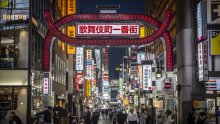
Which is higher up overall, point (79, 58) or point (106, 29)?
point (106, 29)

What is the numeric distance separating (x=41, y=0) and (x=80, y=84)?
29525 mm

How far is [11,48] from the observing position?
35469 millimetres

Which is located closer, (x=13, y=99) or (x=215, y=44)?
(x=215, y=44)

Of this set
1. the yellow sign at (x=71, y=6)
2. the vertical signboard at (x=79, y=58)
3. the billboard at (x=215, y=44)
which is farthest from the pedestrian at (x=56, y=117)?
the vertical signboard at (x=79, y=58)

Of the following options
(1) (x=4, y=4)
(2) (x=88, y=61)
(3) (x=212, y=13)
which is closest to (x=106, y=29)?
(3) (x=212, y=13)

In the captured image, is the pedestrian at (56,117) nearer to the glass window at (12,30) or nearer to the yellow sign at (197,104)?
the glass window at (12,30)

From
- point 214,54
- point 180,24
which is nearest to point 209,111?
point 214,54

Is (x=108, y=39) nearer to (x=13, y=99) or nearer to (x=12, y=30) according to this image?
(x=12, y=30)

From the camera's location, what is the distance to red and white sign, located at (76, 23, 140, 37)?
31.5 meters

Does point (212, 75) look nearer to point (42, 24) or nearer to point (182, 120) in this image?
point (182, 120)

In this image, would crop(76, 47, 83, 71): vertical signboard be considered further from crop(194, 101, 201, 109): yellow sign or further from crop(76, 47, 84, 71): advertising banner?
crop(194, 101, 201, 109): yellow sign

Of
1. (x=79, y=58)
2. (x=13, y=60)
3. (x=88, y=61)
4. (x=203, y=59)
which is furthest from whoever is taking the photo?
(x=88, y=61)

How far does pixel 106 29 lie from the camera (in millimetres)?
31469

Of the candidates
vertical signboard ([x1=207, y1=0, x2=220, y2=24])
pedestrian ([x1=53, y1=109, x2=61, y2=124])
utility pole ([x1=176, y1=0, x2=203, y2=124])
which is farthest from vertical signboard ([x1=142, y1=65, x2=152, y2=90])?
vertical signboard ([x1=207, y1=0, x2=220, y2=24])
